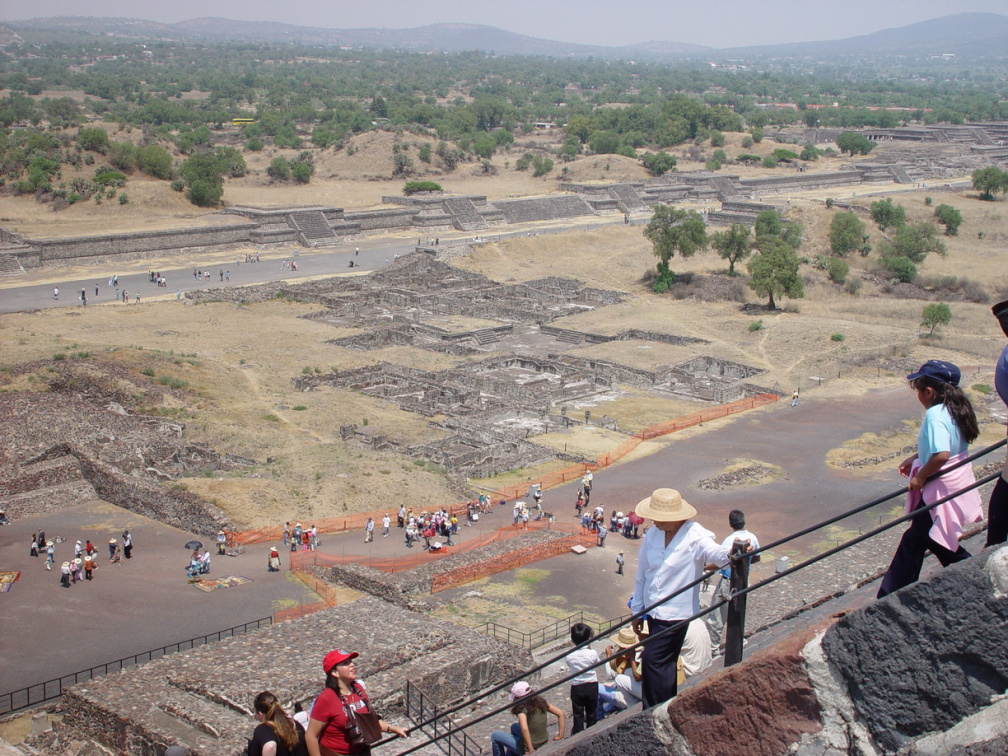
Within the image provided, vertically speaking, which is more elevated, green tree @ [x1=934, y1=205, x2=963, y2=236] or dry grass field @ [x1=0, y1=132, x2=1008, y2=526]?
green tree @ [x1=934, y1=205, x2=963, y2=236]

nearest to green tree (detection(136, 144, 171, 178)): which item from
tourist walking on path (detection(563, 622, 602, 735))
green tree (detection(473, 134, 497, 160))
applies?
green tree (detection(473, 134, 497, 160))

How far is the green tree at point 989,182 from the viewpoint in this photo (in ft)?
257

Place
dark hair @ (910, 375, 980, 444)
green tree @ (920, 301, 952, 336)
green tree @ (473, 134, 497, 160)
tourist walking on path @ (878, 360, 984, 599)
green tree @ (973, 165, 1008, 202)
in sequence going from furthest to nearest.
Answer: green tree @ (473, 134, 497, 160)
green tree @ (973, 165, 1008, 202)
green tree @ (920, 301, 952, 336)
dark hair @ (910, 375, 980, 444)
tourist walking on path @ (878, 360, 984, 599)

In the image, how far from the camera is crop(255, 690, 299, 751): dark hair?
20.5 ft

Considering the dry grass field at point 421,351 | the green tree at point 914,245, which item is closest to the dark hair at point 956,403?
the dry grass field at point 421,351

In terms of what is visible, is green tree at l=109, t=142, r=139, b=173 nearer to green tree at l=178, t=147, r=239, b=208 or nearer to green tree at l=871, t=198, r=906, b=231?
green tree at l=178, t=147, r=239, b=208

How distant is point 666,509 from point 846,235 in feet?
191

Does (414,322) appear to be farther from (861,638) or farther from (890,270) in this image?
(861,638)

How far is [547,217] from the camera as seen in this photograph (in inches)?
2928

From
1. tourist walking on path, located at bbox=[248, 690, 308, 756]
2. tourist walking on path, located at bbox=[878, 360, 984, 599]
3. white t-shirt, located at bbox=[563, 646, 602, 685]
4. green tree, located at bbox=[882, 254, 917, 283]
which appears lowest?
green tree, located at bbox=[882, 254, 917, 283]

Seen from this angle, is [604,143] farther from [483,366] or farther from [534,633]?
[534,633]

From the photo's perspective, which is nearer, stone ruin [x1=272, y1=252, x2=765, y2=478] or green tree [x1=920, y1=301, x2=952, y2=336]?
stone ruin [x1=272, y1=252, x2=765, y2=478]

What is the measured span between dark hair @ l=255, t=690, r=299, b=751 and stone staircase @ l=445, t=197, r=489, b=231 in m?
64.2

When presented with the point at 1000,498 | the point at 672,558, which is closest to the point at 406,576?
the point at 672,558
